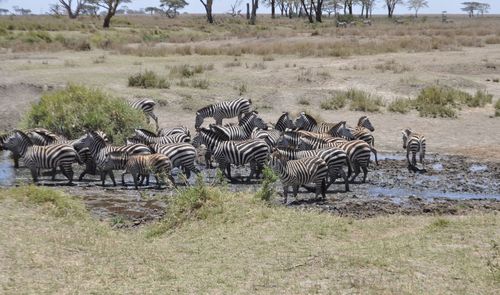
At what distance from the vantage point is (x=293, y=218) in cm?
1108

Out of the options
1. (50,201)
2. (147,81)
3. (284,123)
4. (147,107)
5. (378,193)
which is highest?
(147,81)

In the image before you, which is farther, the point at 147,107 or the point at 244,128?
the point at 147,107

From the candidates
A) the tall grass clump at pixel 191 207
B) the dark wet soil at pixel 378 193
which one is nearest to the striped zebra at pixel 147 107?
the dark wet soil at pixel 378 193

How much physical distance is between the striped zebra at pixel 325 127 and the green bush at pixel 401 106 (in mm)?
5531

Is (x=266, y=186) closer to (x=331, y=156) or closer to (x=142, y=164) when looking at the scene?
(x=331, y=156)

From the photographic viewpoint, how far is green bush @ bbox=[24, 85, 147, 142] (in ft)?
61.9

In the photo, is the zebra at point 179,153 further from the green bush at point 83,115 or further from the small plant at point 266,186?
the small plant at point 266,186

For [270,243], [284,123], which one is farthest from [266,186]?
[284,123]

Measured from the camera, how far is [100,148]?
16.2m

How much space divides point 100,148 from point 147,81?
32.5ft

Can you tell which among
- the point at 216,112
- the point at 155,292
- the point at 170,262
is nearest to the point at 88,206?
the point at 170,262

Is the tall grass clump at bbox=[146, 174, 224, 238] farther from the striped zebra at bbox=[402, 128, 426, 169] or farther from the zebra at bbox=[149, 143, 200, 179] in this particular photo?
the striped zebra at bbox=[402, 128, 426, 169]

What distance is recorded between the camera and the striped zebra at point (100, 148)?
51.1ft

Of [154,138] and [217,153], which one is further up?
[154,138]
